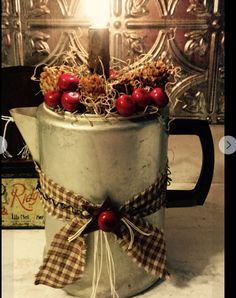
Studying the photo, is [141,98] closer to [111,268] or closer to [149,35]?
[111,268]

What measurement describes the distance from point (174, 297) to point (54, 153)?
24cm

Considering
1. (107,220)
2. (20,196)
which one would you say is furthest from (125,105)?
(20,196)

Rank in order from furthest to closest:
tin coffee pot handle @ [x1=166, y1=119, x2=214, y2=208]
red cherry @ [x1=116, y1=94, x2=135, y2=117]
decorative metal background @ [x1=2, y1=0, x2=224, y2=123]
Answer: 1. decorative metal background @ [x1=2, y1=0, x2=224, y2=123]
2. tin coffee pot handle @ [x1=166, y1=119, x2=214, y2=208]
3. red cherry @ [x1=116, y1=94, x2=135, y2=117]

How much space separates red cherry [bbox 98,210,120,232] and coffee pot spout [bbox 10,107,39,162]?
5.1 inches

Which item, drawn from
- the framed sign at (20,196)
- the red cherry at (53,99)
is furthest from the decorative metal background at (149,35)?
the red cherry at (53,99)

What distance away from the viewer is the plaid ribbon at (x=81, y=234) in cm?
55

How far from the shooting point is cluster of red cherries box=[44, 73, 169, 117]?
50cm

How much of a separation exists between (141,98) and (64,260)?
0.22m

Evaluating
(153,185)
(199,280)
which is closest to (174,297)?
(199,280)

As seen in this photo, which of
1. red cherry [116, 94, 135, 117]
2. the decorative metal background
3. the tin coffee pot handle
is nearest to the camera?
red cherry [116, 94, 135, 117]

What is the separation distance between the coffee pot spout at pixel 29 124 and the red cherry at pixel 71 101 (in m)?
0.07

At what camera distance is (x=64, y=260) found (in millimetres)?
565

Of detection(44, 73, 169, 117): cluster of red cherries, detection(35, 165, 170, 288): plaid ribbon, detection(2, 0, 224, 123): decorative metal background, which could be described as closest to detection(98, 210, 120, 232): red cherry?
detection(35, 165, 170, 288): plaid ribbon

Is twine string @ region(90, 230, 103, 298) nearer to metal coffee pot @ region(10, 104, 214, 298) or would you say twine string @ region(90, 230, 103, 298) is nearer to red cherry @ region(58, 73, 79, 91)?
metal coffee pot @ region(10, 104, 214, 298)
